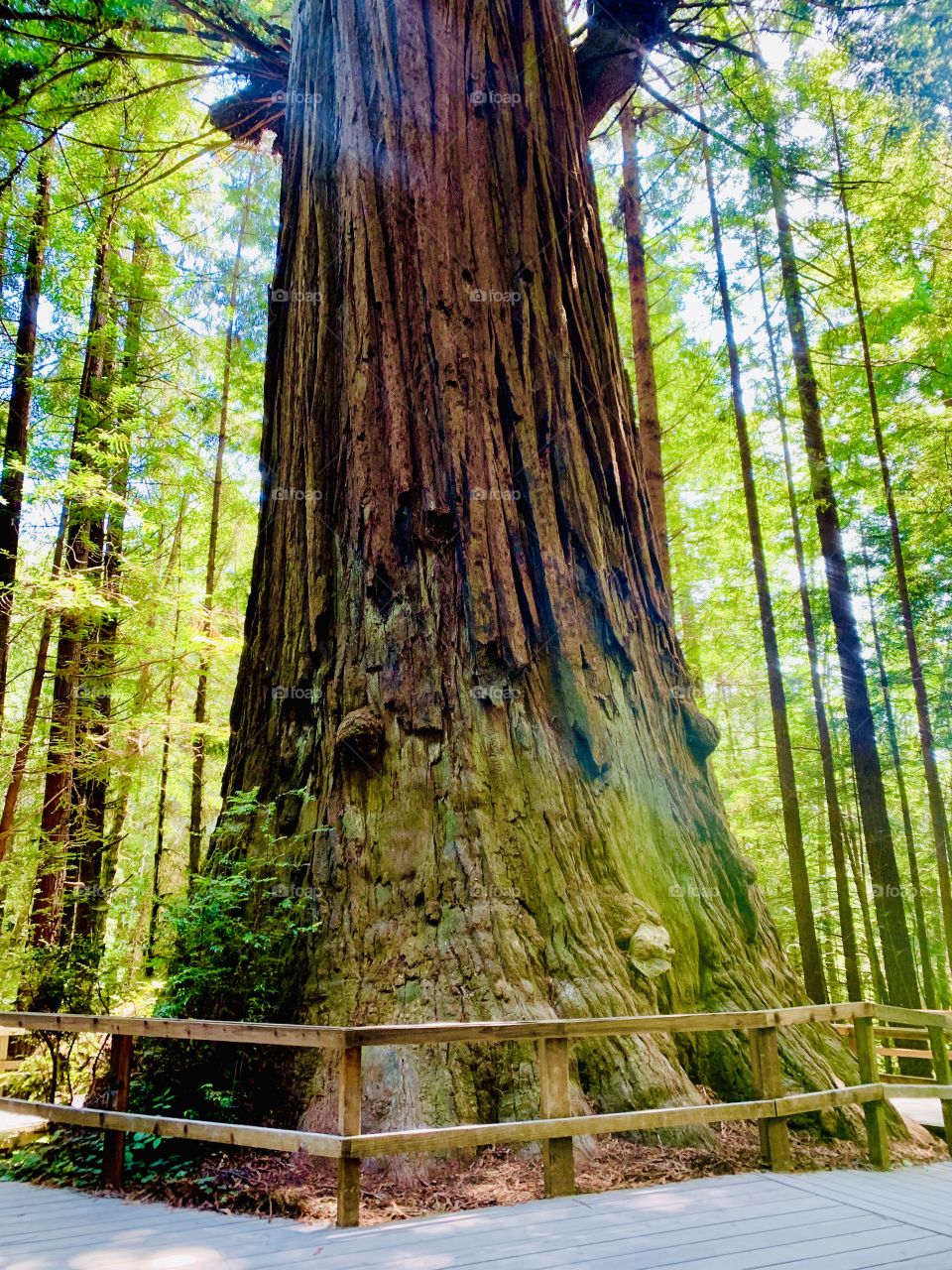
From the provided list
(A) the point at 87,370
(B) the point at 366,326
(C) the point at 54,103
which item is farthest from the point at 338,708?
(A) the point at 87,370

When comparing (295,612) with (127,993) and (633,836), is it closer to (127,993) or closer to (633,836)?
(633,836)

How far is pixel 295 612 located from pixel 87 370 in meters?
6.77

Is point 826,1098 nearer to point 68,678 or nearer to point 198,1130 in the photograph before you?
point 198,1130

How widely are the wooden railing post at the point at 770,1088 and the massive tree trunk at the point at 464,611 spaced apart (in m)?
0.38

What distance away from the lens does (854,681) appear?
10664mm

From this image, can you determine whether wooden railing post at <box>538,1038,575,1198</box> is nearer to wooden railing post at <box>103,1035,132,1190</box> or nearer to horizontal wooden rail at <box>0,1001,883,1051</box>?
horizontal wooden rail at <box>0,1001,883,1051</box>

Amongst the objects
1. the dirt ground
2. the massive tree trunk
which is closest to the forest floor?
the dirt ground

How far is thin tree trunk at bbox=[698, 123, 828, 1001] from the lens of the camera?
34.8 ft

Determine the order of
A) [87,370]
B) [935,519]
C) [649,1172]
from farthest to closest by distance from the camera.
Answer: [935,519], [87,370], [649,1172]

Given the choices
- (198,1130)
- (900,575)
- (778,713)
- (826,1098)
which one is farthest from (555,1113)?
(900,575)

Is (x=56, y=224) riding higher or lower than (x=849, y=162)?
lower

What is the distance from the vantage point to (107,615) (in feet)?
32.0

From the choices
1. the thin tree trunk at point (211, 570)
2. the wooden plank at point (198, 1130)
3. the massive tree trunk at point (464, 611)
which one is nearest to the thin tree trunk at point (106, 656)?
the thin tree trunk at point (211, 570)

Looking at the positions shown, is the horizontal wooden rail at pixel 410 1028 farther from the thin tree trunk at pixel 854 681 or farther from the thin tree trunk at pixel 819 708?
the thin tree trunk at pixel 819 708
